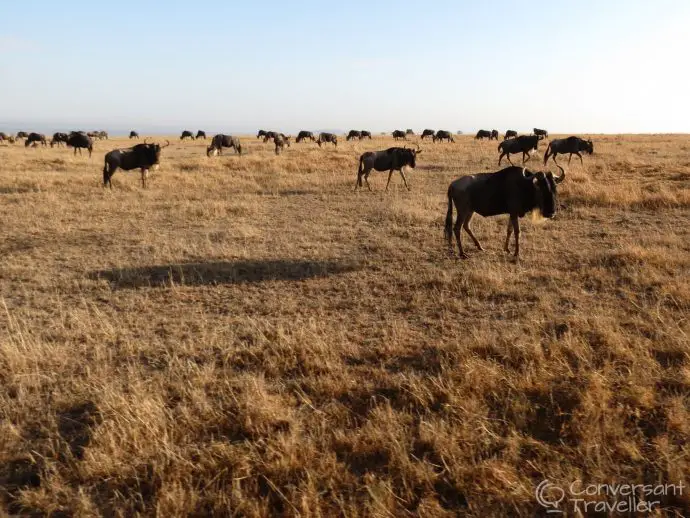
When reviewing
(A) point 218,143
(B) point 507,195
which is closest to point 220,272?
(B) point 507,195

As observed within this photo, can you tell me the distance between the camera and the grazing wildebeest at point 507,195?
26.7ft

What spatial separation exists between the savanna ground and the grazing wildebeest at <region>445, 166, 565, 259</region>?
82cm

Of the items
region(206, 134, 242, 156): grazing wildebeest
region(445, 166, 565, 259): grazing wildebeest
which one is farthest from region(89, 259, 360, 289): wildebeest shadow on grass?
region(206, 134, 242, 156): grazing wildebeest

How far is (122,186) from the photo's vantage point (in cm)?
1756

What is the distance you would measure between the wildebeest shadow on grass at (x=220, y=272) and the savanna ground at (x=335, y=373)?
2.1 inches

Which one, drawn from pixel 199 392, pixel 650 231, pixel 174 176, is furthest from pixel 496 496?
pixel 174 176

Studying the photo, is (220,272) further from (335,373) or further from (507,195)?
(507,195)

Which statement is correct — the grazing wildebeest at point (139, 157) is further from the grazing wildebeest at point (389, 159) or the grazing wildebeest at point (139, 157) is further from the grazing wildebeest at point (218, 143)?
the grazing wildebeest at point (218, 143)

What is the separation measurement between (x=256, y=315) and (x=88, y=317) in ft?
6.95

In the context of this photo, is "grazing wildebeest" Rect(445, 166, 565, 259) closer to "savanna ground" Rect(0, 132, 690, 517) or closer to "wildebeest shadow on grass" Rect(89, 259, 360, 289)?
"savanna ground" Rect(0, 132, 690, 517)

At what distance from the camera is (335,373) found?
429cm

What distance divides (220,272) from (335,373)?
423cm

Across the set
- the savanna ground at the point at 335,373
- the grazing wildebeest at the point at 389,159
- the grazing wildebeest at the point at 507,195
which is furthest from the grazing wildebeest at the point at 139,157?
the grazing wildebeest at the point at 507,195

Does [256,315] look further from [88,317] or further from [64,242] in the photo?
[64,242]
